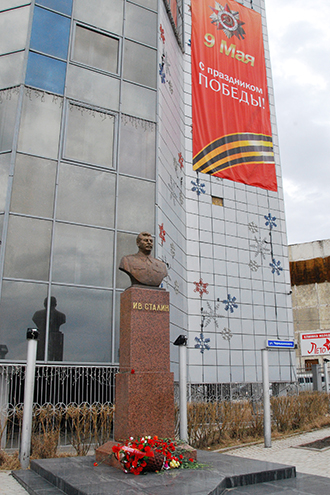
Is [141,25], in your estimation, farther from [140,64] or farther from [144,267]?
[144,267]

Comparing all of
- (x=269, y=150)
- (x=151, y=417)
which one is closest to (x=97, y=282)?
(x=151, y=417)

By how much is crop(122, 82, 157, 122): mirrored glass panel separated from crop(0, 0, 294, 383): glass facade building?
0.15 ft

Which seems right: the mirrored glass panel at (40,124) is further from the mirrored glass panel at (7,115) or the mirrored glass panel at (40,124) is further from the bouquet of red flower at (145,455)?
the bouquet of red flower at (145,455)

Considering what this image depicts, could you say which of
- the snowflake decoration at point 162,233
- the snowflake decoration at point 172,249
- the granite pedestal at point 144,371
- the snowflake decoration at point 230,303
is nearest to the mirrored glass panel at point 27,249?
the snowflake decoration at point 162,233

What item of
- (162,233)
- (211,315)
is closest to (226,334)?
(211,315)

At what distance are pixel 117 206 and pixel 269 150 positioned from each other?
1092 cm

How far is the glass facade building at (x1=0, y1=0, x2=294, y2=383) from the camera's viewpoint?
12156mm

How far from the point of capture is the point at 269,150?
21.8 m

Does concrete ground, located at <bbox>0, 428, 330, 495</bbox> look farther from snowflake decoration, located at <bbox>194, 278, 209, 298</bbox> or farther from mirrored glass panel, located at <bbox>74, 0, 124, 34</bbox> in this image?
mirrored glass panel, located at <bbox>74, 0, 124, 34</bbox>

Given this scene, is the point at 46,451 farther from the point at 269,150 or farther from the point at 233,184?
the point at 269,150

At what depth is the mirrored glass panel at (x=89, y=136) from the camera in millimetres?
13688

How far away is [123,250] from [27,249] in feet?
9.17

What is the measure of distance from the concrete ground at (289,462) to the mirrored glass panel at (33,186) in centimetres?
678

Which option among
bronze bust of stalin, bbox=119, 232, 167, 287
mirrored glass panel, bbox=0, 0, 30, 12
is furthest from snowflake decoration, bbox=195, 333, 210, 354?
mirrored glass panel, bbox=0, 0, 30, 12
